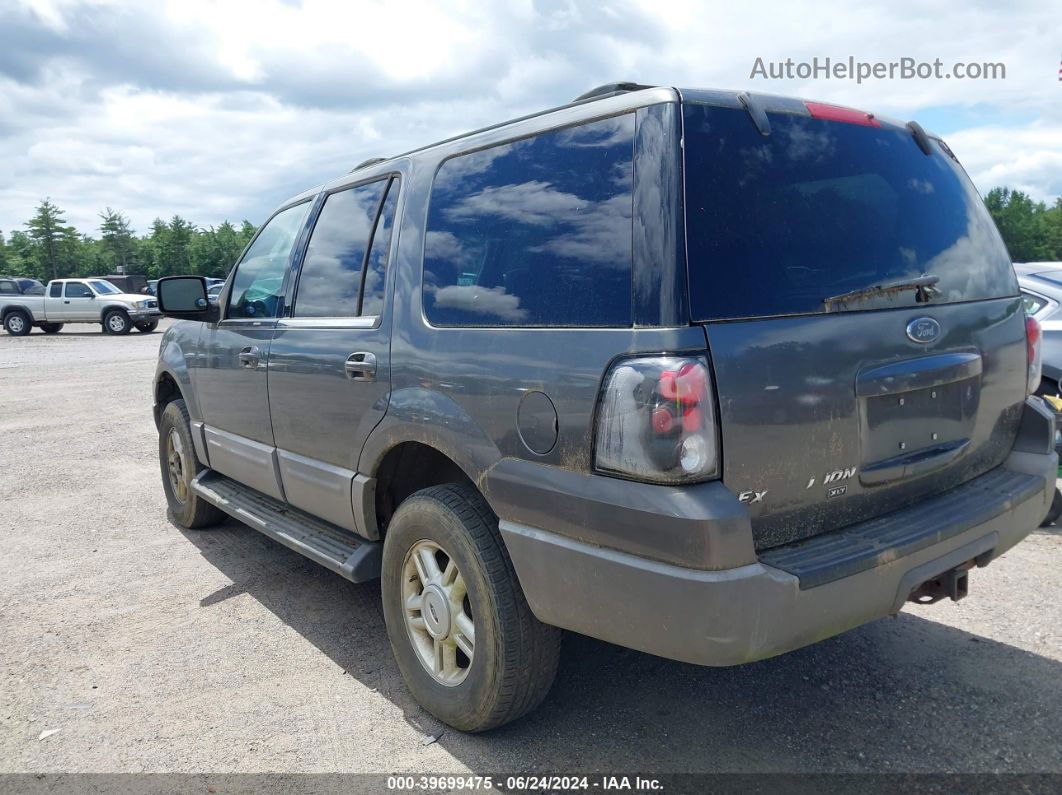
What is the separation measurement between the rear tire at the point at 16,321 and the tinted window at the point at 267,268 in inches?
1049

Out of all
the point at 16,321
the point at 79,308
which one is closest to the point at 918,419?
the point at 79,308

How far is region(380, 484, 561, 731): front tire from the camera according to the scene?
8.41 ft

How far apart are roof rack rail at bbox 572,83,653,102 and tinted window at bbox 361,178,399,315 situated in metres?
1.00

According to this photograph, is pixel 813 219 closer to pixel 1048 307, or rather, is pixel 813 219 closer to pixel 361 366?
pixel 361 366

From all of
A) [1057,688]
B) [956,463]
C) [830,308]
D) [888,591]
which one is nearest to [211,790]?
[888,591]

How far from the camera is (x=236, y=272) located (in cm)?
461

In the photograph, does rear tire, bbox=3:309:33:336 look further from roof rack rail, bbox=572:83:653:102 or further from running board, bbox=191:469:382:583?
roof rack rail, bbox=572:83:653:102

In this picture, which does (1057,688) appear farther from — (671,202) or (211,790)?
(211,790)

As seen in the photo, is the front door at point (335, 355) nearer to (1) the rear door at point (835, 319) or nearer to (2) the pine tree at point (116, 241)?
(1) the rear door at point (835, 319)

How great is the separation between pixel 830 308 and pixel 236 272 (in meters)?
3.45

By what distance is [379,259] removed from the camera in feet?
Answer: 10.9

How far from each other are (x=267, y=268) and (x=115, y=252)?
9645 centimetres

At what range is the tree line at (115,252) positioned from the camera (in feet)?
257

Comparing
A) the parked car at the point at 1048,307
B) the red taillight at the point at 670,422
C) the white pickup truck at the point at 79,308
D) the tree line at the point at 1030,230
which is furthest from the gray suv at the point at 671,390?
the tree line at the point at 1030,230
